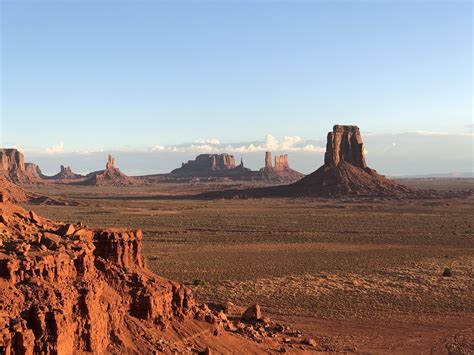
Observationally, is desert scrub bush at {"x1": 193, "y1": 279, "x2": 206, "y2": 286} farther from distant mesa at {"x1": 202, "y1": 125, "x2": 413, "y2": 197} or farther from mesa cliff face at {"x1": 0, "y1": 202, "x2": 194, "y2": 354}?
distant mesa at {"x1": 202, "y1": 125, "x2": 413, "y2": 197}

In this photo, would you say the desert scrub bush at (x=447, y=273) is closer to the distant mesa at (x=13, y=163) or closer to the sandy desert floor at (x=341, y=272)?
the sandy desert floor at (x=341, y=272)

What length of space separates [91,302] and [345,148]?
368ft

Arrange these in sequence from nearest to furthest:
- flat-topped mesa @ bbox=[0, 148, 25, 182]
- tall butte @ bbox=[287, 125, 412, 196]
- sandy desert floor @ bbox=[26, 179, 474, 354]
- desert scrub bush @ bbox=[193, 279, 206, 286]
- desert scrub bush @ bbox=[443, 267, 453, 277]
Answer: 1. sandy desert floor @ bbox=[26, 179, 474, 354]
2. desert scrub bush @ bbox=[193, 279, 206, 286]
3. desert scrub bush @ bbox=[443, 267, 453, 277]
4. tall butte @ bbox=[287, 125, 412, 196]
5. flat-topped mesa @ bbox=[0, 148, 25, 182]

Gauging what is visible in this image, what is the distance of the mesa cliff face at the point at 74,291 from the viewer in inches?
334

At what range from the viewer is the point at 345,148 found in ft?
388

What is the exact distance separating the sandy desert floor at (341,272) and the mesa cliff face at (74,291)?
6857mm

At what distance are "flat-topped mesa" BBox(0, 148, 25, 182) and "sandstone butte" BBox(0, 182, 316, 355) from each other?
162697mm

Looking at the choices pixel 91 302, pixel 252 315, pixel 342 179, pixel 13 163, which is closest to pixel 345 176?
pixel 342 179

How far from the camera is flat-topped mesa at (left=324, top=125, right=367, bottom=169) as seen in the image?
381 ft

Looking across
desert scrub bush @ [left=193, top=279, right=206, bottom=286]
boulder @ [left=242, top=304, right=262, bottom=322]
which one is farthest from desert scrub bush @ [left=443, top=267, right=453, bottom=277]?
boulder @ [left=242, top=304, right=262, bottom=322]

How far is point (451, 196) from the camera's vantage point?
106 meters

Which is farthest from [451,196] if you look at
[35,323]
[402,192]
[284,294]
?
[35,323]

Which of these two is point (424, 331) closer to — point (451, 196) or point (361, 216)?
point (361, 216)

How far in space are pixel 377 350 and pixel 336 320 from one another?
342 cm
